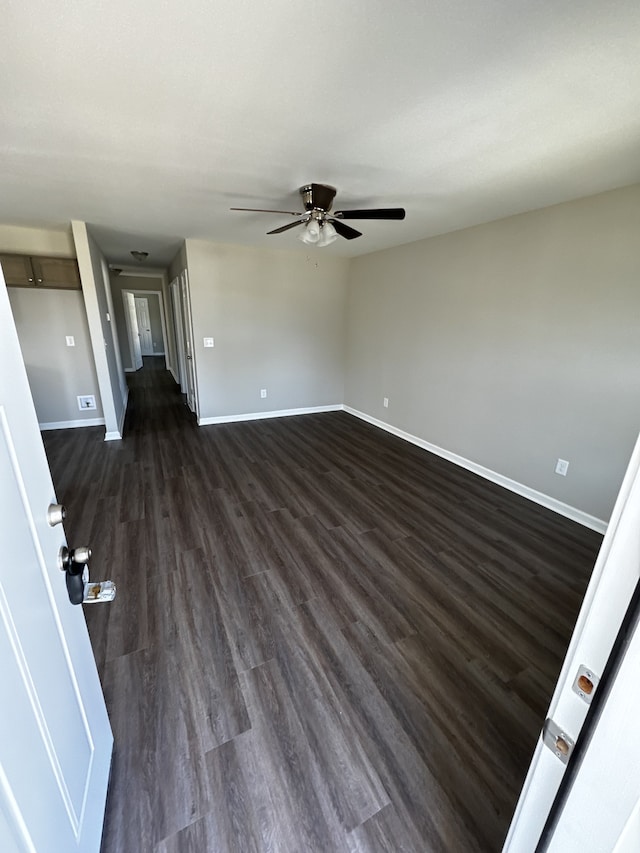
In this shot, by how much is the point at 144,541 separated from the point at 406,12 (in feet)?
9.54

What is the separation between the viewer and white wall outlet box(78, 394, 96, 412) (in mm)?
4801

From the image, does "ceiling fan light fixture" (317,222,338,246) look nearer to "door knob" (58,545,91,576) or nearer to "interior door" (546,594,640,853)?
"door knob" (58,545,91,576)

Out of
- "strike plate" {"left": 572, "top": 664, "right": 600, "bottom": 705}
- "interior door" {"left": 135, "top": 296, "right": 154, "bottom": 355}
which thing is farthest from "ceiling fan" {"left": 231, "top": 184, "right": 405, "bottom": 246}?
"interior door" {"left": 135, "top": 296, "right": 154, "bottom": 355}

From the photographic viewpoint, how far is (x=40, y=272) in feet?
13.4

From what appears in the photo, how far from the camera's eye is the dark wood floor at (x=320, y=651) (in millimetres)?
1138

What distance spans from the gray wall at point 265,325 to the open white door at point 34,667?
405 cm

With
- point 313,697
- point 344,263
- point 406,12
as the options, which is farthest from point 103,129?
point 344,263

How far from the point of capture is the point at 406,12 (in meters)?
1.11

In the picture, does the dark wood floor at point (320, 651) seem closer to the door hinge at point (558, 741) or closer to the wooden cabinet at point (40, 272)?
the door hinge at point (558, 741)

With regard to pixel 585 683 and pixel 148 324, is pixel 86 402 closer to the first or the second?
pixel 585 683

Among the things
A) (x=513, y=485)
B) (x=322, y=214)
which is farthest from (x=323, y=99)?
(x=513, y=485)

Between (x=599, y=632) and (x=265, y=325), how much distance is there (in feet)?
16.2

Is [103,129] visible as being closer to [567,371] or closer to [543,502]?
[567,371]

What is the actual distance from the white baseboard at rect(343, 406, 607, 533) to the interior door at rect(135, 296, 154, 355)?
10.0 meters
